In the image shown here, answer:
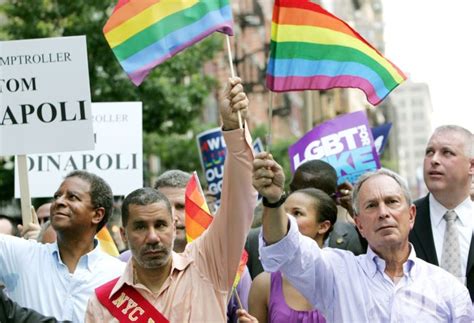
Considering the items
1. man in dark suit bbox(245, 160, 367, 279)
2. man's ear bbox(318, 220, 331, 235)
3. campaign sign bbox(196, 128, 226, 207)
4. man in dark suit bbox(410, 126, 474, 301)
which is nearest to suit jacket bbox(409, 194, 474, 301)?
man in dark suit bbox(410, 126, 474, 301)

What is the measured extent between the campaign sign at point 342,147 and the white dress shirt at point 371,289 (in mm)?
3941

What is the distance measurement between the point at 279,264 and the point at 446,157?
6.71 feet

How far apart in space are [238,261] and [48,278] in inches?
47.3

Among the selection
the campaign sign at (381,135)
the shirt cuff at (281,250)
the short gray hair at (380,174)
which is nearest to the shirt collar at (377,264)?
the short gray hair at (380,174)

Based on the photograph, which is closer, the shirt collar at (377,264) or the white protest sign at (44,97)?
the shirt collar at (377,264)

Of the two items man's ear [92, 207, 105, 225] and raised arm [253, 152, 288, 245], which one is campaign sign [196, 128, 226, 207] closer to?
man's ear [92, 207, 105, 225]

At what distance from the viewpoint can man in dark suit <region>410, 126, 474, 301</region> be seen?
7.11m

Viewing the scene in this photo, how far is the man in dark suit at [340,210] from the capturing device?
24.1ft

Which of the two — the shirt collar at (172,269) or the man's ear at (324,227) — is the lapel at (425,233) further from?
the shirt collar at (172,269)

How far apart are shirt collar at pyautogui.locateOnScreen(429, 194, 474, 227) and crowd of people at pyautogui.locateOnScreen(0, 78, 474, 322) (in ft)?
0.51

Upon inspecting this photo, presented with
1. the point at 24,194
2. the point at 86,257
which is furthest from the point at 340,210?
the point at 86,257

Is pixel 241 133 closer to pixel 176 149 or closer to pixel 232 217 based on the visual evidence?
pixel 232 217

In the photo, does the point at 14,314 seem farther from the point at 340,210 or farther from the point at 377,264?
the point at 340,210

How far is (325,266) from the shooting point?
18.8 feet
